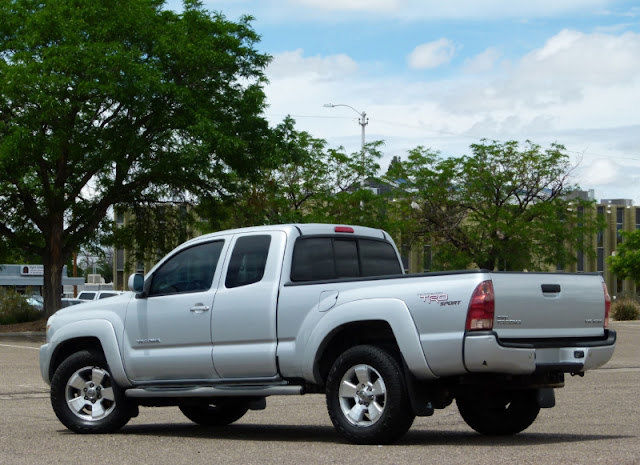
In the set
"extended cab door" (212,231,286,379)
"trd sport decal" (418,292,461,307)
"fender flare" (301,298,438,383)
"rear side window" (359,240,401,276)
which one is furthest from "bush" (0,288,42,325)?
"trd sport decal" (418,292,461,307)

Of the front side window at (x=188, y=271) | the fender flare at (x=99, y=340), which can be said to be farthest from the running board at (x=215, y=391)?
the front side window at (x=188, y=271)

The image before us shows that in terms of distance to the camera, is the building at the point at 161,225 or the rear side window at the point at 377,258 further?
the building at the point at 161,225

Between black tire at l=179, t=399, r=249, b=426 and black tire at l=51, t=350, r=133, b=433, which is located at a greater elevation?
black tire at l=51, t=350, r=133, b=433

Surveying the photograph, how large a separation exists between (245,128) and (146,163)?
11.0 ft

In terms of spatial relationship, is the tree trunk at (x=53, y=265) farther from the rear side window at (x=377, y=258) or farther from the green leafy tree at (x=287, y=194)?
the rear side window at (x=377, y=258)

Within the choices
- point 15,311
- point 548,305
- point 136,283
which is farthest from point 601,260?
point 548,305

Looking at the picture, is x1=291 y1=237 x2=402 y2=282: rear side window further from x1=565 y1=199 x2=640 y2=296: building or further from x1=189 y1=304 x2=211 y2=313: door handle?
x1=565 y1=199 x2=640 y2=296: building

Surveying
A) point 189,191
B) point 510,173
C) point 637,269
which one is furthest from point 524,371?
point 637,269

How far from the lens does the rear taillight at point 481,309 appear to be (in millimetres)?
8688

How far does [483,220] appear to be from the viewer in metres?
56.9

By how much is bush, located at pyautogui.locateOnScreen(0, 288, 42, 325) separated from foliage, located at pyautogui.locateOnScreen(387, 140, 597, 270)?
2165cm

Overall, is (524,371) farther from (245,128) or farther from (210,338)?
(245,128)

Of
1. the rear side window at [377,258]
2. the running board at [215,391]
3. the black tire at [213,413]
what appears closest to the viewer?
the running board at [215,391]

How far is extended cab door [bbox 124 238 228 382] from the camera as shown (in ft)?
34.6
